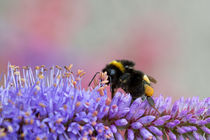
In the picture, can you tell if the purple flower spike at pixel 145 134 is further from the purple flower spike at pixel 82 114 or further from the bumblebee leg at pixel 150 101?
the bumblebee leg at pixel 150 101

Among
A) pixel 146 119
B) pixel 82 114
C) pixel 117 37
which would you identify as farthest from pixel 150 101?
pixel 117 37

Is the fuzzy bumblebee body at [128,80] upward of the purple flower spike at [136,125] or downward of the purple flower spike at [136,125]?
upward

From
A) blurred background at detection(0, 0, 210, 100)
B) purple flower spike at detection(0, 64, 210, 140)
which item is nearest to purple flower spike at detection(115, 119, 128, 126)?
purple flower spike at detection(0, 64, 210, 140)

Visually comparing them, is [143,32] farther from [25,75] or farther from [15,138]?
[15,138]

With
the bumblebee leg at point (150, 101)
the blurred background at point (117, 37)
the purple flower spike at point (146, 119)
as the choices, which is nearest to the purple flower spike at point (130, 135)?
the purple flower spike at point (146, 119)

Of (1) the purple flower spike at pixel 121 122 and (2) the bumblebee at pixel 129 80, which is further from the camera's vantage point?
(2) the bumblebee at pixel 129 80

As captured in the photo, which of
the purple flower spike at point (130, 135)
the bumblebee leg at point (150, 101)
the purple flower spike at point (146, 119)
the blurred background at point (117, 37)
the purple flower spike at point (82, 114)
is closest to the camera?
the purple flower spike at point (82, 114)

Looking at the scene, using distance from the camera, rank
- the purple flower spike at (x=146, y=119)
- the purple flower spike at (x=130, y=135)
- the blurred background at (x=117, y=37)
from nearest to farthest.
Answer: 1. the purple flower spike at (x=130, y=135)
2. the purple flower spike at (x=146, y=119)
3. the blurred background at (x=117, y=37)

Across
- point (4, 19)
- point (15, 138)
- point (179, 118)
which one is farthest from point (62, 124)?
point (4, 19)

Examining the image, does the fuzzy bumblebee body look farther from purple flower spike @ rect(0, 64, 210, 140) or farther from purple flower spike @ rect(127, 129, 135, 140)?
purple flower spike @ rect(127, 129, 135, 140)
